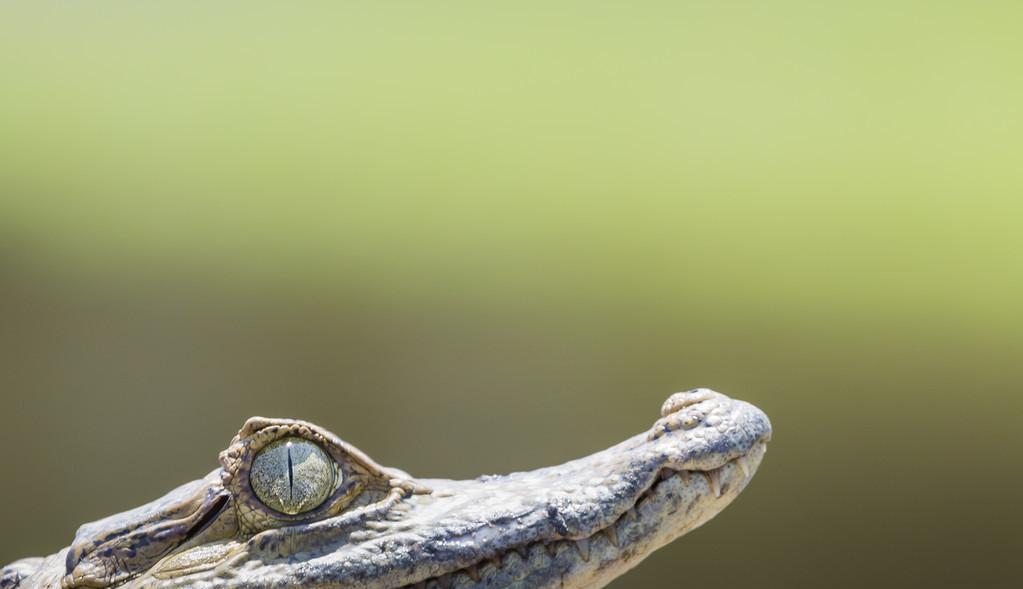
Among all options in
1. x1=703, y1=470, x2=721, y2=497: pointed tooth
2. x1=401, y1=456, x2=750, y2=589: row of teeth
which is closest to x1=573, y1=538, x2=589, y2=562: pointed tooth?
x1=401, y1=456, x2=750, y2=589: row of teeth

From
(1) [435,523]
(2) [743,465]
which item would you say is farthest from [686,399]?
(1) [435,523]

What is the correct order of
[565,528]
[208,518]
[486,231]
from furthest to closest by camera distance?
[486,231] < [208,518] < [565,528]

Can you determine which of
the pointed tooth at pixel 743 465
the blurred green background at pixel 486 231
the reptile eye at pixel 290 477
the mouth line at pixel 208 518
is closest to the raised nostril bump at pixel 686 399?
the pointed tooth at pixel 743 465

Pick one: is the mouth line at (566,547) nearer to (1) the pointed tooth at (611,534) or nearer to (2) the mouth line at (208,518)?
(1) the pointed tooth at (611,534)

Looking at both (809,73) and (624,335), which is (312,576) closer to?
(624,335)

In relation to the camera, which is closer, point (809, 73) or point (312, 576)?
point (312, 576)

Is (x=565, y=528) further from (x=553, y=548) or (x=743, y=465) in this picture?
(x=743, y=465)

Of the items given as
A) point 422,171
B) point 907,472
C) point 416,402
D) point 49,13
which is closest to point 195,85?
point 49,13

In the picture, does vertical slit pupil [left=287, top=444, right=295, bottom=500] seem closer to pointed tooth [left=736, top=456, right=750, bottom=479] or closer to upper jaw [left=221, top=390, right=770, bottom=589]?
upper jaw [left=221, top=390, right=770, bottom=589]
